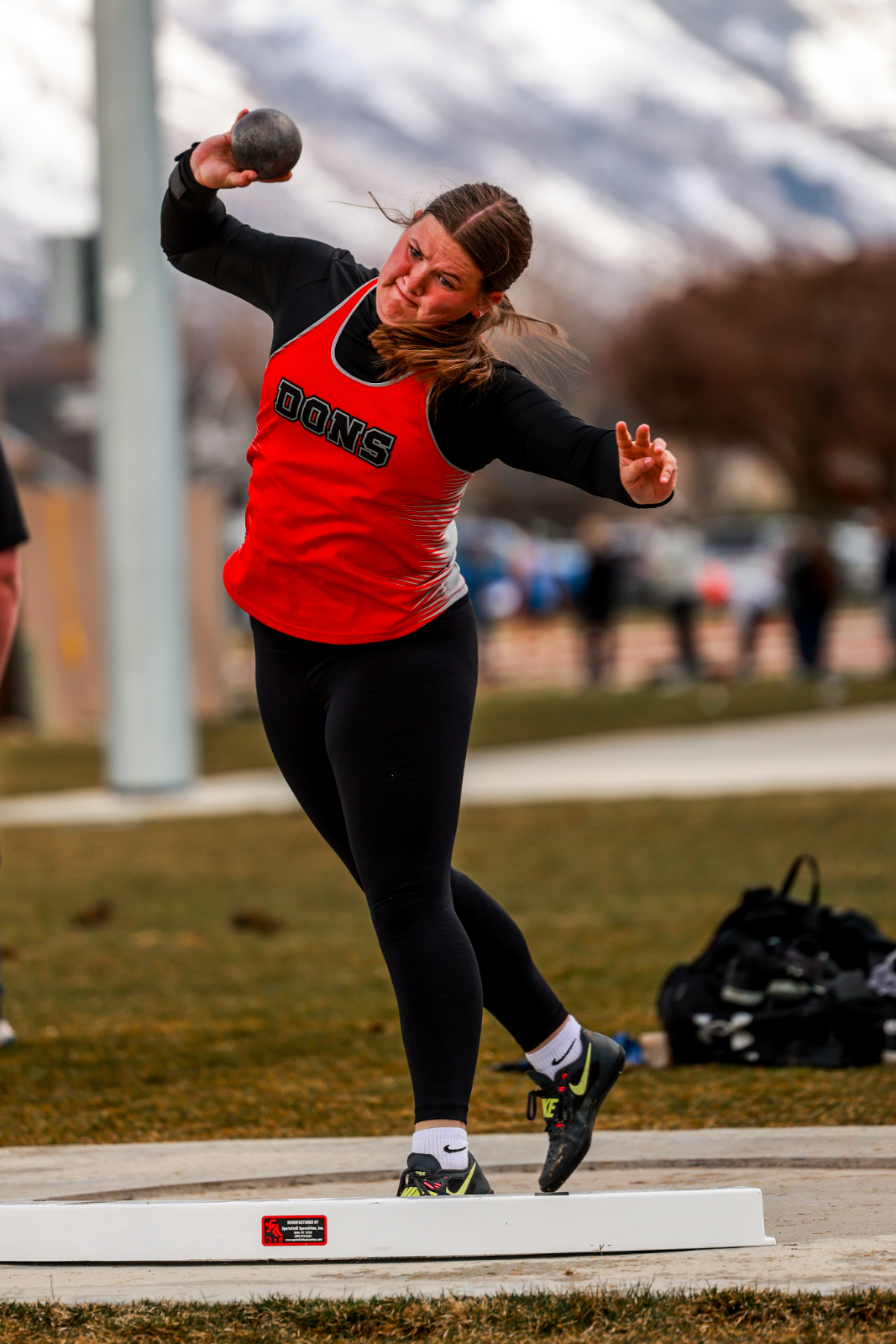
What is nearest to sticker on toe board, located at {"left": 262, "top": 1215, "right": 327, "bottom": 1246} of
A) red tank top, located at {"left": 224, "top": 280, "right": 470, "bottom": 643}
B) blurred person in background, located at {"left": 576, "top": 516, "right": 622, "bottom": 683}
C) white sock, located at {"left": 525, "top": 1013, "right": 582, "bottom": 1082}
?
white sock, located at {"left": 525, "top": 1013, "right": 582, "bottom": 1082}

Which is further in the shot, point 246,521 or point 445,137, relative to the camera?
point 445,137

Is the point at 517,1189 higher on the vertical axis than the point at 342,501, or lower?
lower

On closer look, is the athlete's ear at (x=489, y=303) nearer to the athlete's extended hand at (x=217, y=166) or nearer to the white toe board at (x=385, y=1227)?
the athlete's extended hand at (x=217, y=166)

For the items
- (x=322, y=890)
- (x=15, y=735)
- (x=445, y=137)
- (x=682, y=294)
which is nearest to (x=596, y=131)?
(x=445, y=137)

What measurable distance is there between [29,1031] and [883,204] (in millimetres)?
67936

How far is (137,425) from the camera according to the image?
1195 centimetres

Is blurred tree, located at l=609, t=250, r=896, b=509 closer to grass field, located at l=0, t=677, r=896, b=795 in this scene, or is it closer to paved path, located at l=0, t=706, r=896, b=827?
grass field, located at l=0, t=677, r=896, b=795

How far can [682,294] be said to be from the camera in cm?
5525

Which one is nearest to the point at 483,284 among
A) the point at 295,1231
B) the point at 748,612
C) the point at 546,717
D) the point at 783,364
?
the point at 295,1231

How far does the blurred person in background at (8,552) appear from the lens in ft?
16.1

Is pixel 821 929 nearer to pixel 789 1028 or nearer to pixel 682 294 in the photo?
pixel 789 1028

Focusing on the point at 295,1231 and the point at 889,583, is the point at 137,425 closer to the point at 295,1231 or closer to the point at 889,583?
the point at 295,1231

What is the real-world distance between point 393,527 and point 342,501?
10 centimetres

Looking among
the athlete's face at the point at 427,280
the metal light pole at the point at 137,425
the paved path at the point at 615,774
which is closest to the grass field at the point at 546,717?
the paved path at the point at 615,774
